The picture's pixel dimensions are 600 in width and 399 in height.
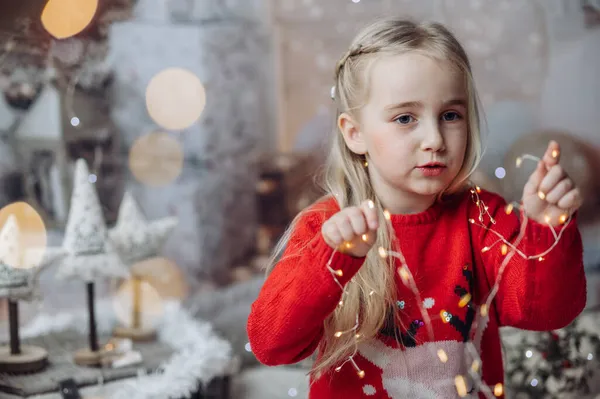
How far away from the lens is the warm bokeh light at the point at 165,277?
188 cm

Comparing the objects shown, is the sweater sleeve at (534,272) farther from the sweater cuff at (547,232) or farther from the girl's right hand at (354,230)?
the girl's right hand at (354,230)

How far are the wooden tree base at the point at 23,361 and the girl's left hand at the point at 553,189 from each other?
103cm

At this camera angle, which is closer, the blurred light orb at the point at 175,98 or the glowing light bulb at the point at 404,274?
the glowing light bulb at the point at 404,274

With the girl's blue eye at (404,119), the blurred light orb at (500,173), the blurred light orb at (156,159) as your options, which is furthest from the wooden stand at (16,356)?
the blurred light orb at (500,173)

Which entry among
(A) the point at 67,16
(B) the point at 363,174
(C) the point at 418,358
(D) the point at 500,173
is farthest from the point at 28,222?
(D) the point at 500,173

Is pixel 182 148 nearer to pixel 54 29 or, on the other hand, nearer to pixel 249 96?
pixel 249 96

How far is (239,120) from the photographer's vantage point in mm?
1957

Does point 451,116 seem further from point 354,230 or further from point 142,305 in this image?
point 142,305

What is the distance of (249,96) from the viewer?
1955mm

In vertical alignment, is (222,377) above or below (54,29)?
below

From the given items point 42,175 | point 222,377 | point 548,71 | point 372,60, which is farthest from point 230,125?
point 372,60

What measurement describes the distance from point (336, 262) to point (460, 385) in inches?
11.3

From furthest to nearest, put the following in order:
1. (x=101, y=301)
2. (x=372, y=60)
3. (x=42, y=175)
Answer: (x=101, y=301) → (x=42, y=175) → (x=372, y=60)

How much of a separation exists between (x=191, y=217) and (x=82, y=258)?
0.47 m
